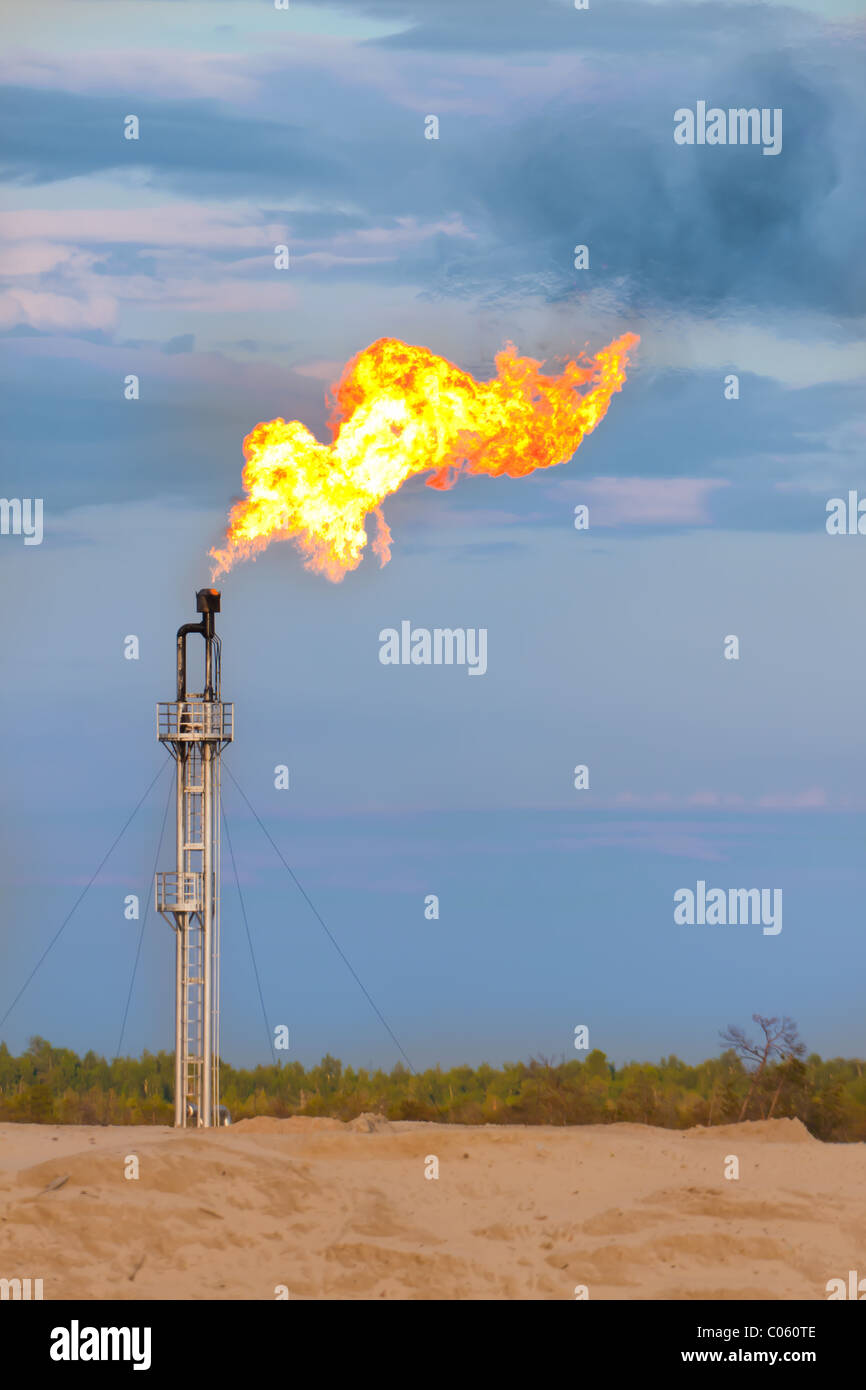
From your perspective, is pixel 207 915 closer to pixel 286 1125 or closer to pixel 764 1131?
pixel 286 1125

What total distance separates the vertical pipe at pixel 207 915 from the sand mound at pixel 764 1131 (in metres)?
11.4

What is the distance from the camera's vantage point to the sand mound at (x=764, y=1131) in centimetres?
4722

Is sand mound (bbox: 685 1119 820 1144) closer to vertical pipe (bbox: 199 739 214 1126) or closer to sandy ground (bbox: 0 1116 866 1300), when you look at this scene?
sandy ground (bbox: 0 1116 866 1300)

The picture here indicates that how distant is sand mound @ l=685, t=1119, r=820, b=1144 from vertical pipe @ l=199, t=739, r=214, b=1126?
11.4m

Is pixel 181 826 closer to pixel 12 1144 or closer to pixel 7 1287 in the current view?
pixel 12 1144

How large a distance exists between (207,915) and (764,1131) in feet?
47.0

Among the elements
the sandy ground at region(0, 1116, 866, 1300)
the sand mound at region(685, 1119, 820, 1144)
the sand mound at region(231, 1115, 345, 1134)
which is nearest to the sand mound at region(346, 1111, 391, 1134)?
the sand mound at region(231, 1115, 345, 1134)

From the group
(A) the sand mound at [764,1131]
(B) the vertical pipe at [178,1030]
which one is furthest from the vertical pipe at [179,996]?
(A) the sand mound at [764,1131]

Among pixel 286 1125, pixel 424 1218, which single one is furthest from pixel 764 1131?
pixel 424 1218

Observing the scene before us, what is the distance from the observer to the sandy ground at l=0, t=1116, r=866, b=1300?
35.3m

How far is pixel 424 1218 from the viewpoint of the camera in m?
38.5
